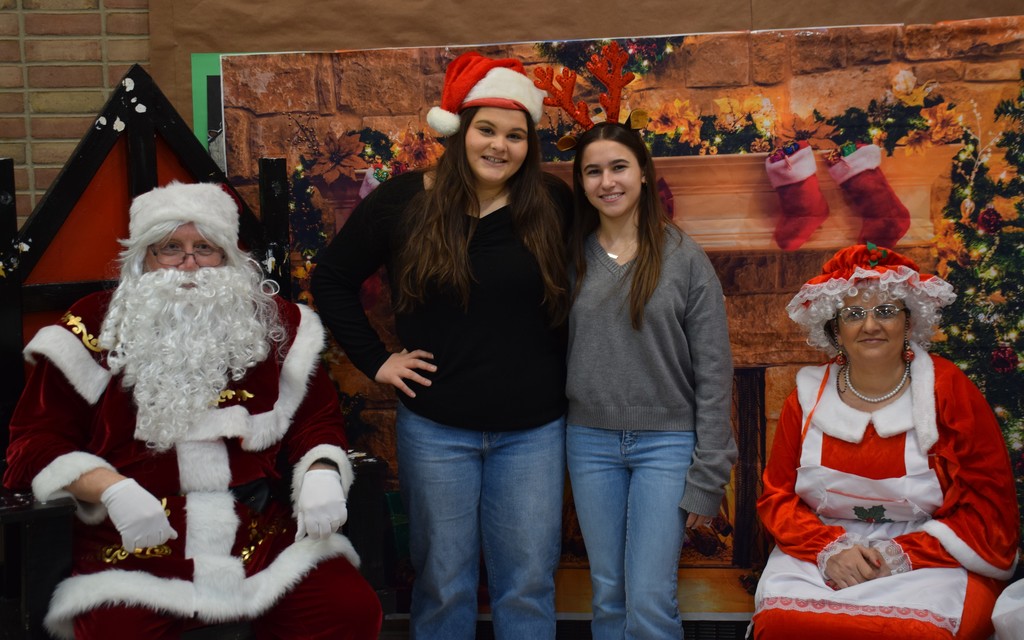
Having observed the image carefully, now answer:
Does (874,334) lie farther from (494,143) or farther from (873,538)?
(494,143)

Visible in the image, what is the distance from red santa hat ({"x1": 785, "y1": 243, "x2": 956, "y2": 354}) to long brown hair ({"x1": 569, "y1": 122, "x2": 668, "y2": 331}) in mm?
550

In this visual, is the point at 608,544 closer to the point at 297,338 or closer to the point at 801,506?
the point at 801,506

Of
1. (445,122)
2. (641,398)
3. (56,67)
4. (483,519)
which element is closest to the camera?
(641,398)

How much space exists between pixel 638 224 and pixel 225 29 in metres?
1.75

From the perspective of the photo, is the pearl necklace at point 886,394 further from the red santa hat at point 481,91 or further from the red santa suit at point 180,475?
the red santa suit at point 180,475

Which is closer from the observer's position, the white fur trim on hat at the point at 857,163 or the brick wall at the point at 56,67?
the white fur trim on hat at the point at 857,163

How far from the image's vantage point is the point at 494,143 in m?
2.85

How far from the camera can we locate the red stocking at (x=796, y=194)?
3355 mm

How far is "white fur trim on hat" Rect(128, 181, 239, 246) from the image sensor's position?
2.80 meters

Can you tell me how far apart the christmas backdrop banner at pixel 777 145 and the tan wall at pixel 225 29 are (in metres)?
0.08

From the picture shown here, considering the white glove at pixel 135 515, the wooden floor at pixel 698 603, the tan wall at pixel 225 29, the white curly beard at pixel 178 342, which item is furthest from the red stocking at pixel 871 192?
A: the white glove at pixel 135 515

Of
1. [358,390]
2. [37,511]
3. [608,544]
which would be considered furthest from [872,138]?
[37,511]

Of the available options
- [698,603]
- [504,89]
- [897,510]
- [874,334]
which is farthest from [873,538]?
[504,89]

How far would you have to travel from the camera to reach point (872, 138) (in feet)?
10.9
